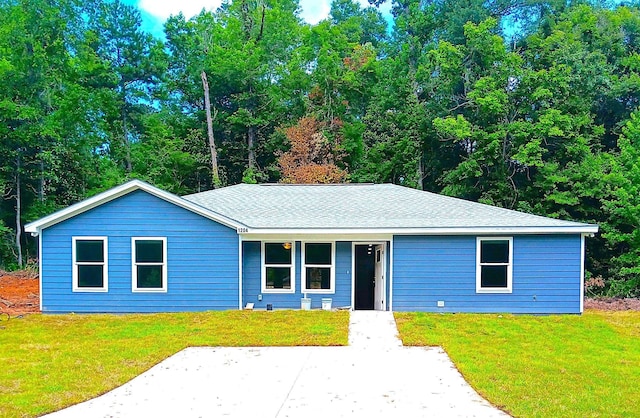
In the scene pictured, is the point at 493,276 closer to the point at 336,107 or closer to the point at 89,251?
the point at 89,251

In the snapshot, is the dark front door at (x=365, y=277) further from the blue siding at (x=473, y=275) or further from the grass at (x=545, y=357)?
the grass at (x=545, y=357)

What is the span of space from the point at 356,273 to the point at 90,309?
23.4 feet

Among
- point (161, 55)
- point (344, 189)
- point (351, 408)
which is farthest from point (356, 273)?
point (161, 55)

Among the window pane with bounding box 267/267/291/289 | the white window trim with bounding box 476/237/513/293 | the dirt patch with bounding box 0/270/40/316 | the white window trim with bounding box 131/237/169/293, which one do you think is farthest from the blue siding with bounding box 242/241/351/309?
the dirt patch with bounding box 0/270/40/316

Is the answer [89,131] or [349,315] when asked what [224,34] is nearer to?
[89,131]

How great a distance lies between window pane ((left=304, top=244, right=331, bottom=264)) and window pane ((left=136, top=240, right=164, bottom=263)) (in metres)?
3.72

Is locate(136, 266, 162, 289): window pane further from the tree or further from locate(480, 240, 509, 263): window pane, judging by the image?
the tree

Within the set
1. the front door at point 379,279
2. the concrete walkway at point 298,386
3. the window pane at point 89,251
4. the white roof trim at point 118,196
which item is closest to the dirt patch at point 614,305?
the front door at point 379,279

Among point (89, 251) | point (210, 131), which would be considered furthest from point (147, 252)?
point (210, 131)

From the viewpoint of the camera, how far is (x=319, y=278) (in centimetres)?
1351

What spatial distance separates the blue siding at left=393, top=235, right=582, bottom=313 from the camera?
13.0 m

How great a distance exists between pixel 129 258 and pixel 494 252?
30.3 ft

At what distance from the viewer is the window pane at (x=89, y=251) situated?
12.9 meters

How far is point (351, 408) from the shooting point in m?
6.05
